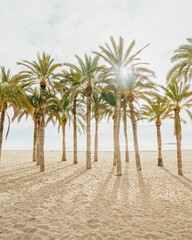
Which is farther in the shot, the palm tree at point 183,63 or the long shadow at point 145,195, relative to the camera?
the palm tree at point 183,63

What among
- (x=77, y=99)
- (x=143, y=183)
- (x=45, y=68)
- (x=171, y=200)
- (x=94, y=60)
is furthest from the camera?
(x=77, y=99)

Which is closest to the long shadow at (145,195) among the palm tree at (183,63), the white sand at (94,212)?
the white sand at (94,212)

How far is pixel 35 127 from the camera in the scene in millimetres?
19688

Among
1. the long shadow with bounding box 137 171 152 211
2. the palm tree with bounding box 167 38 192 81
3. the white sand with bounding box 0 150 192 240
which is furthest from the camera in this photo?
the palm tree with bounding box 167 38 192 81

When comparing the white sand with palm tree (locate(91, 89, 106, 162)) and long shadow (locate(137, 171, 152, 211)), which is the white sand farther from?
palm tree (locate(91, 89, 106, 162))

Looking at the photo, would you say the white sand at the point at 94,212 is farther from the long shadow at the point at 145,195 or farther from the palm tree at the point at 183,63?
the palm tree at the point at 183,63

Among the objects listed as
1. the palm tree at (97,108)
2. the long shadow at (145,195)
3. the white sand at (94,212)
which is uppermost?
the palm tree at (97,108)

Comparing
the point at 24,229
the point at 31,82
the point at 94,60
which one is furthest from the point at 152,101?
the point at 24,229

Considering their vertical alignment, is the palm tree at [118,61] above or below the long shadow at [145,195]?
above

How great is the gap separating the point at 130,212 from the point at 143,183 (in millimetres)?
4674

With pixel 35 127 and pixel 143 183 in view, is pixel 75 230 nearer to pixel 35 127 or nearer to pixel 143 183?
pixel 143 183

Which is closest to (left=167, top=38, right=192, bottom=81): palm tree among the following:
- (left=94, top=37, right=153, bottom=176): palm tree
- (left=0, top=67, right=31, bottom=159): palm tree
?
(left=94, top=37, right=153, bottom=176): palm tree

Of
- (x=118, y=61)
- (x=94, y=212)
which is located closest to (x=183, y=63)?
(x=118, y=61)

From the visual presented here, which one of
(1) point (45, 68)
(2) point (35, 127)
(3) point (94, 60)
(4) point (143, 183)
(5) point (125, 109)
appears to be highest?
(3) point (94, 60)
